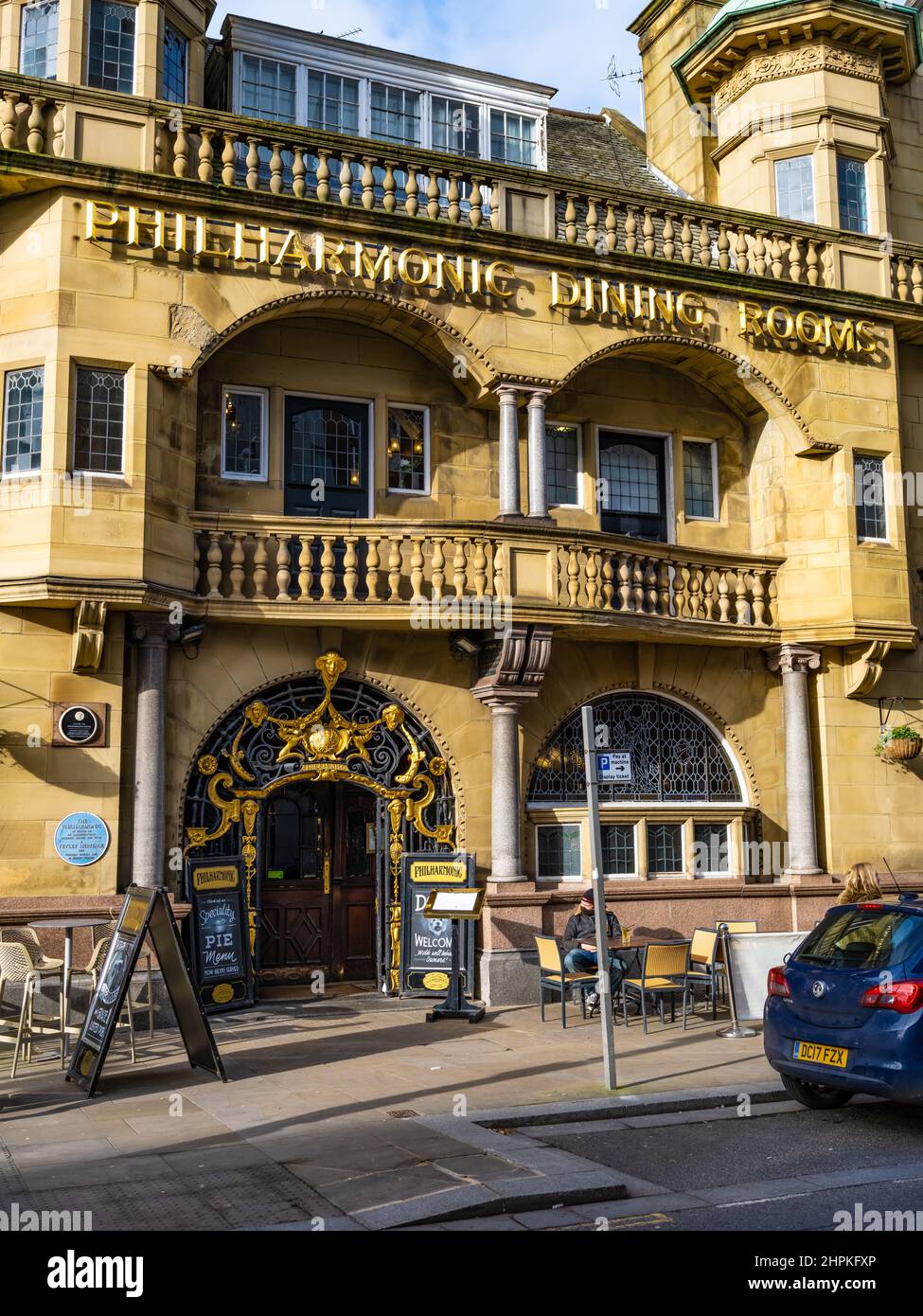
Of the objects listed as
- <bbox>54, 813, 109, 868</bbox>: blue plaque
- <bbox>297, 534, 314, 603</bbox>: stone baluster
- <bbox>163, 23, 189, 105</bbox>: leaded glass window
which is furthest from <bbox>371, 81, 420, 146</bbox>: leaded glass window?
<bbox>54, 813, 109, 868</bbox>: blue plaque

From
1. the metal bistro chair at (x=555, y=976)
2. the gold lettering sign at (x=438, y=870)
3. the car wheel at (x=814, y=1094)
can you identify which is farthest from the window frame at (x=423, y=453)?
the car wheel at (x=814, y=1094)

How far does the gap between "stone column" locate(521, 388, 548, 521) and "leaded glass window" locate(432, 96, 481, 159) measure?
4262mm

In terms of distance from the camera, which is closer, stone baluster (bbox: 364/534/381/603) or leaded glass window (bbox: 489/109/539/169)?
stone baluster (bbox: 364/534/381/603)

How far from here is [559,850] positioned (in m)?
16.8

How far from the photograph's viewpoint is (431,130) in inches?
713

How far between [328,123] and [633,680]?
862cm

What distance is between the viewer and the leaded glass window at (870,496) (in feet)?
59.4

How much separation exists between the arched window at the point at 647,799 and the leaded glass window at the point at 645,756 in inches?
0.5

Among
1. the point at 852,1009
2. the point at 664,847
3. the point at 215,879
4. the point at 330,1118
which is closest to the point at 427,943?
the point at 215,879

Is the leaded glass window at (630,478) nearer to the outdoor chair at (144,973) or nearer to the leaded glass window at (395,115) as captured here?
the leaded glass window at (395,115)

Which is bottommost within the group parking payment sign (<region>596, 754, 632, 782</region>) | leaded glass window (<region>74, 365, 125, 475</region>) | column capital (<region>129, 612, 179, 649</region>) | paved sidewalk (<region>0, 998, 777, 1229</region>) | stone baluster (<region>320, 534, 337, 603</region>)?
paved sidewalk (<region>0, 998, 777, 1229</region>)

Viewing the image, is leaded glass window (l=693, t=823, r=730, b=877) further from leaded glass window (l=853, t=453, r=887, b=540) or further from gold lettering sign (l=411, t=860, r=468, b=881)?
leaded glass window (l=853, t=453, r=887, b=540)

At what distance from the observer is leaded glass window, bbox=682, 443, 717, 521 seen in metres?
18.7

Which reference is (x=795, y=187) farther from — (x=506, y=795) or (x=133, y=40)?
(x=506, y=795)
